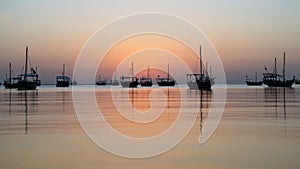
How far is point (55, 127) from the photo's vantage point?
29.5m

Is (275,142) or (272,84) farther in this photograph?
(272,84)

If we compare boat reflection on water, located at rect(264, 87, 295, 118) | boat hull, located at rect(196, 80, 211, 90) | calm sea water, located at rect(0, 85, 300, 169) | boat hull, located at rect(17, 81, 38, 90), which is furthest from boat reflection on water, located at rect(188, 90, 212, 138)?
boat hull, located at rect(17, 81, 38, 90)

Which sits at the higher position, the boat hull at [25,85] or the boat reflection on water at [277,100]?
the boat hull at [25,85]

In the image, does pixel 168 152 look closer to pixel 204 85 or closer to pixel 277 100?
pixel 277 100

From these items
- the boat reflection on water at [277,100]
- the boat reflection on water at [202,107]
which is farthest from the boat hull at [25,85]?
the boat reflection on water at [277,100]

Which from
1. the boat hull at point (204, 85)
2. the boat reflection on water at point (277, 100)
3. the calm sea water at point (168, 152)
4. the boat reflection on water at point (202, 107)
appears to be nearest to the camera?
the calm sea water at point (168, 152)

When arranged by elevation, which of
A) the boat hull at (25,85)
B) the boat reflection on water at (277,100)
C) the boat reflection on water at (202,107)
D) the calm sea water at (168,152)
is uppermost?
the boat hull at (25,85)

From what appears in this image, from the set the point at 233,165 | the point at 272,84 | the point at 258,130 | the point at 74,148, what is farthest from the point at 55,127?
the point at 272,84

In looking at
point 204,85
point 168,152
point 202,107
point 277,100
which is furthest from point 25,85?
point 168,152

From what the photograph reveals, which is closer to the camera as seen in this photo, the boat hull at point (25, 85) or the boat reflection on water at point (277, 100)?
the boat reflection on water at point (277, 100)

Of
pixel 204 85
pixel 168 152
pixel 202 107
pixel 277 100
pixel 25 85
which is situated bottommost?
pixel 168 152

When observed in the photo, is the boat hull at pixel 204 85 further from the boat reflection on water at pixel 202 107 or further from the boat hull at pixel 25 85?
the boat reflection on water at pixel 202 107

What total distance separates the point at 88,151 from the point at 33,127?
10112 millimetres

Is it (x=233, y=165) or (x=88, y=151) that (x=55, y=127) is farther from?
(x=233, y=165)
